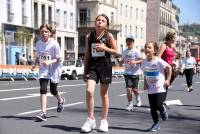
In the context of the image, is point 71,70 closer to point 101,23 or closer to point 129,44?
point 129,44

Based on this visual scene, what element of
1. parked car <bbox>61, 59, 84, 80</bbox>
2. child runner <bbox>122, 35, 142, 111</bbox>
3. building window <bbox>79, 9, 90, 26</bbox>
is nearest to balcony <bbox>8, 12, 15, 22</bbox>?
parked car <bbox>61, 59, 84, 80</bbox>

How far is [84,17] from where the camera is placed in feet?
234

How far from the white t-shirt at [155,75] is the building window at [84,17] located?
6201cm

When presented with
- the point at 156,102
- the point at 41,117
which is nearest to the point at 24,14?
the point at 41,117

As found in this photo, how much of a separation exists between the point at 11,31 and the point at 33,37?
478 centimetres

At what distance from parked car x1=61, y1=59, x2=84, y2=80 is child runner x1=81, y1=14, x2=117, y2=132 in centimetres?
2986

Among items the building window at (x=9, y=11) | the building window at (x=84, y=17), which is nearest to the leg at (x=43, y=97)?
the building window at (x=9, y=11)

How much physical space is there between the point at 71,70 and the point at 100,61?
30.7 meters

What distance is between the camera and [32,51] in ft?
171

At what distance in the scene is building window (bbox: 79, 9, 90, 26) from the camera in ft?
232

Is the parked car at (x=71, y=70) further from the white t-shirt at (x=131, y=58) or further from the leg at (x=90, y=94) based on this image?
the leg at (x=90, y=94)

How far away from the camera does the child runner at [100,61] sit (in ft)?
27.5

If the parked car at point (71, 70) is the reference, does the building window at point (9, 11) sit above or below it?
above

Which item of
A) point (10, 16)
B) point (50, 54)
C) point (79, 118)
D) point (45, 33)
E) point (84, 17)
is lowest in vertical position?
point (79, 118)
